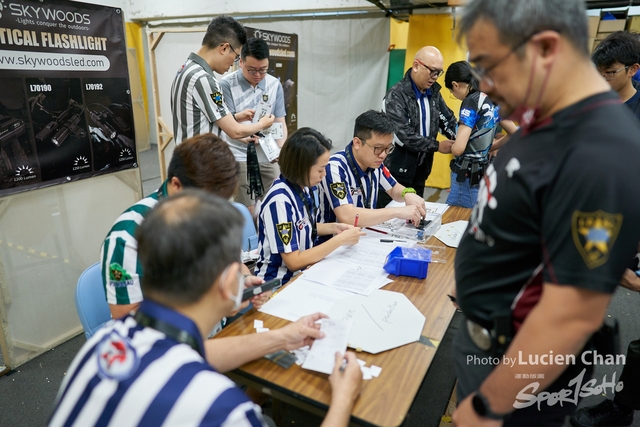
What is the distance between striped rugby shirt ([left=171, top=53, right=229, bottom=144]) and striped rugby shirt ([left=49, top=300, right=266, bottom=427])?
179 cm

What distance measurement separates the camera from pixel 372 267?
1.58 m

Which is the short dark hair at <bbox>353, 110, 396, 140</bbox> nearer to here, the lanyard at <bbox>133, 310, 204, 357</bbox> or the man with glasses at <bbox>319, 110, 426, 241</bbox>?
the man with glasses at <bbox>319, 110, 426, 241</bbox>

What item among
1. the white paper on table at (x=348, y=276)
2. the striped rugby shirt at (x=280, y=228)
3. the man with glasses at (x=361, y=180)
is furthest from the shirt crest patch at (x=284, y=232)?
the man with glasses at (x=361, y=180)

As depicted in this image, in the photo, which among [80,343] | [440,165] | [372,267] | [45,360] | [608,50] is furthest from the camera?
[440,165]

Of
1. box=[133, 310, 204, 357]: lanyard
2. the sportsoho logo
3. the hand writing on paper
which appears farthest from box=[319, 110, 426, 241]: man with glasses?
the sportsoho logo

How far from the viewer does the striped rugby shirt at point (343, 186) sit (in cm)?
205

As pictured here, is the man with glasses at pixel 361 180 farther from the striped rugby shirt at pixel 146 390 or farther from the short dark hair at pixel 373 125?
the striped rugby shirt at pixel 146 390

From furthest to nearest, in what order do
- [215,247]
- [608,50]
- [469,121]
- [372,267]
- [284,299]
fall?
[469,121] < [608,50] < [372,267] < [284,299] < [215,247]

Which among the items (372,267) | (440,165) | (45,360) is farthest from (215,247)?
(440,165)

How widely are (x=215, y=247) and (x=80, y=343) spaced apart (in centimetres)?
209

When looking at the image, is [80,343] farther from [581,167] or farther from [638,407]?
[638,407]

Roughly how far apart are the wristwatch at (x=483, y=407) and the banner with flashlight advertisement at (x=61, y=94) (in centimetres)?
216

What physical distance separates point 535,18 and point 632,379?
1694mm

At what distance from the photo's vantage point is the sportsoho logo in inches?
132
